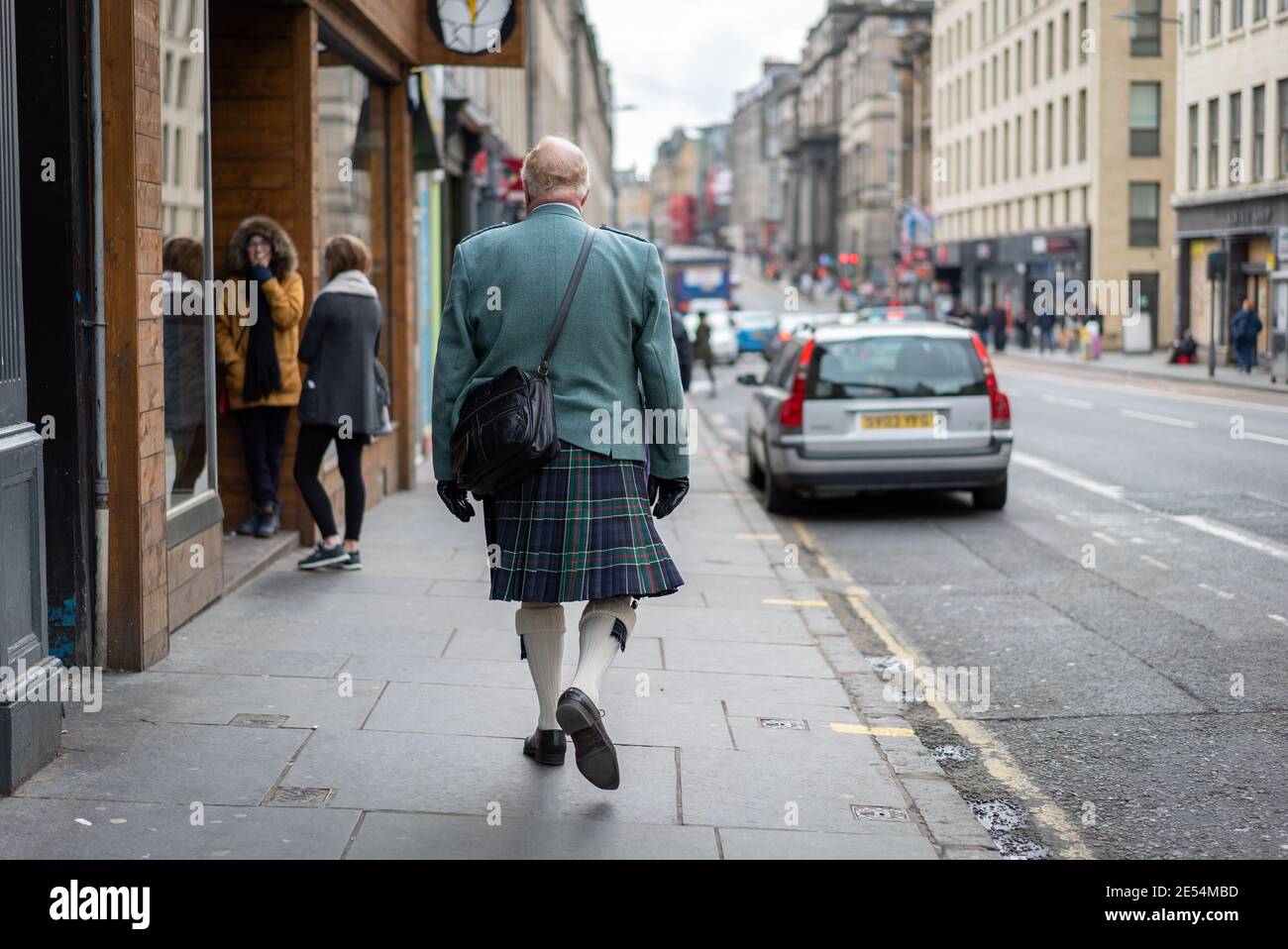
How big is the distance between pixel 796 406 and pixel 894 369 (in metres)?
0.85

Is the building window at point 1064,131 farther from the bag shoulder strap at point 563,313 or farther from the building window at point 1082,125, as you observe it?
the bag shoulder strap at point 563,313

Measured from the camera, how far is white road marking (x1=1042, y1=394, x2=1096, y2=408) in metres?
26.2

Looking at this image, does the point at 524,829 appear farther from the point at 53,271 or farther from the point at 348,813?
the point at 53,271

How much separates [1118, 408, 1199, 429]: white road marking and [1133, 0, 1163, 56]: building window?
34.8 meters

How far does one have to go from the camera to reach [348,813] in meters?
4.80

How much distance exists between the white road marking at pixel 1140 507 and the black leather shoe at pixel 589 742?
714 cm

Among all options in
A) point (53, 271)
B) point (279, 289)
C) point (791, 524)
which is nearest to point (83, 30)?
point (53, 271)

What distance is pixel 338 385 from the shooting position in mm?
9031

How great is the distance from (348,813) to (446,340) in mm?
1384

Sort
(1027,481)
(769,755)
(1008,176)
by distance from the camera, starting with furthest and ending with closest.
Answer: (1008,176)
(1027,481)
(769,755)

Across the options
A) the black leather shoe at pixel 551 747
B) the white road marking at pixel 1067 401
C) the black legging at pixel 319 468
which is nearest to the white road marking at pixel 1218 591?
the black legging at pixel 319 468

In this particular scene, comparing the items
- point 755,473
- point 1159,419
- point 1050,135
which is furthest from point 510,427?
point 1050,135

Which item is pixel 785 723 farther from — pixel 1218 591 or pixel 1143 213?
pixel 1143 213

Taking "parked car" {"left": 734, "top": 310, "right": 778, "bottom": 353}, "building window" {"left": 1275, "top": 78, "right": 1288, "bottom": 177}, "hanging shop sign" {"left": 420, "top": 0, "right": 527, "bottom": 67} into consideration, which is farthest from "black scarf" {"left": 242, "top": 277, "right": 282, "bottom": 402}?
"parked car" {"left": 734, "top": 310, "right": 778, "bottom": 353}
